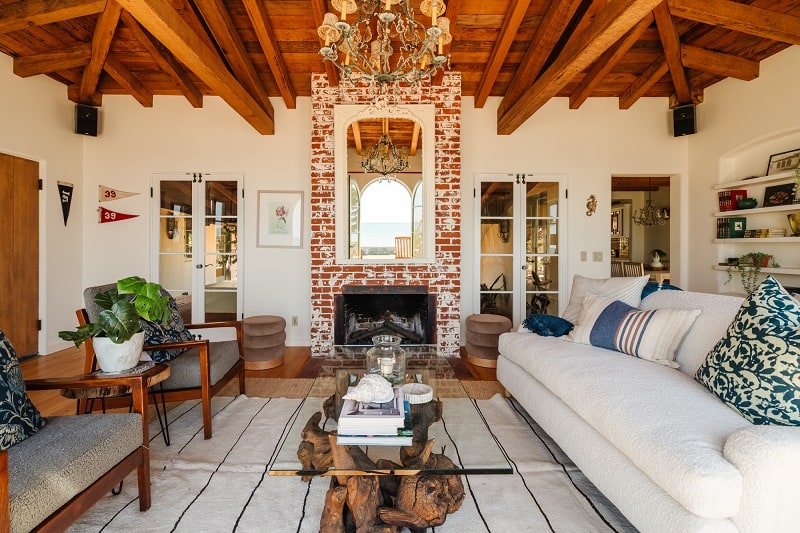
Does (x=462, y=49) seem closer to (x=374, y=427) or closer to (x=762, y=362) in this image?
(x=762, y=362)

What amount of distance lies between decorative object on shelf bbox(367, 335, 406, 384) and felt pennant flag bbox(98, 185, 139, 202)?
423cm

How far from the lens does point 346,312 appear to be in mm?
4449

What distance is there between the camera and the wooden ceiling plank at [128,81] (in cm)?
414

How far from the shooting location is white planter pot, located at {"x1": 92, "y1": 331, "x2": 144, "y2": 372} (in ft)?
5.92

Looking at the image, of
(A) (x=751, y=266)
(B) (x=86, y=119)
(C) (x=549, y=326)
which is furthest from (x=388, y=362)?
(B) (x=86, y=119)

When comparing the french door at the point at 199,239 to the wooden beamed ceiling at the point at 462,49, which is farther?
the french door at the point at 199,239

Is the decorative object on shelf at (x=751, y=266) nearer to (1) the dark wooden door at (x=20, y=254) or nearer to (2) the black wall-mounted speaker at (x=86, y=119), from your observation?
(2) the black wall-mounted speaker at (x=86, y=119)

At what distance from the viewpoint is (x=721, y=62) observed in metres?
3.96

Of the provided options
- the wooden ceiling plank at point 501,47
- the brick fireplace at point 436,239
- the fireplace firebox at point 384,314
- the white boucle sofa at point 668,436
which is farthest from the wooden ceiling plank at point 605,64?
the fireplace firebox at point 384,314

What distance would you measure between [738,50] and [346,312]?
4708 millimetres

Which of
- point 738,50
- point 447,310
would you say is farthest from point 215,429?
point 738,50

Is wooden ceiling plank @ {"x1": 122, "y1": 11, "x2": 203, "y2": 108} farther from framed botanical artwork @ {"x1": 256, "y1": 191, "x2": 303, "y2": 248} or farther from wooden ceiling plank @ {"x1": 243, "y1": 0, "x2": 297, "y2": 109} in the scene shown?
framed botanical artwork @ {"x1": 256, "y1": 191, "x2": 303, "y2": 248}

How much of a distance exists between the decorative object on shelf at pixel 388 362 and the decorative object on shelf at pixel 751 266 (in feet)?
13.2

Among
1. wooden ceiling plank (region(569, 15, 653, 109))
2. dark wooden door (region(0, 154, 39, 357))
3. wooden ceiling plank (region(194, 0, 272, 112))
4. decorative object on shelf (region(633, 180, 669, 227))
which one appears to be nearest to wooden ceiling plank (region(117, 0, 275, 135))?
wooden ceiling plank (region(194, 0, 272, 112))
